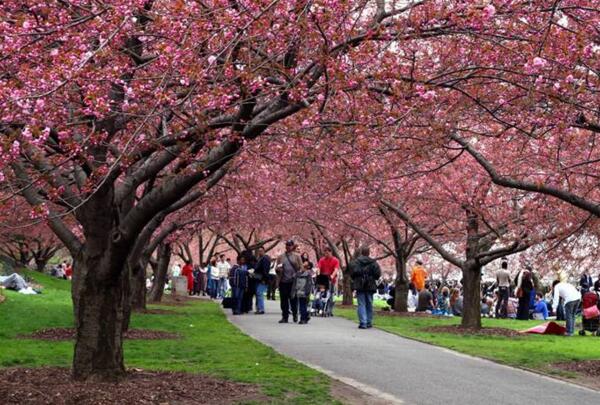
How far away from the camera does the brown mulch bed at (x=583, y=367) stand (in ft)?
38.4

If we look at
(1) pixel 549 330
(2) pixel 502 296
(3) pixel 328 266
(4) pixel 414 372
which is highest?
(3) pixel 328 266

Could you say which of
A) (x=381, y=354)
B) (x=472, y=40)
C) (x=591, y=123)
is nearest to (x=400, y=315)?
(x=381, y=354)

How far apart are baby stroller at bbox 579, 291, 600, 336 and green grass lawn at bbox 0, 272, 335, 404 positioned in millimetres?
8738

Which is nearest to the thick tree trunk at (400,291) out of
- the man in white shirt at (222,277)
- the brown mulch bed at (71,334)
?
the brown mulch bed at (71,334)

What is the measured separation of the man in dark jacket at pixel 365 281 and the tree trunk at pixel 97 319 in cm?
977

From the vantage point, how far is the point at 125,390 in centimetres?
862

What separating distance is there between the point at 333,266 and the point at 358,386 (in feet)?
43.1

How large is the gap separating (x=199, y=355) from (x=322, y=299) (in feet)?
38.6

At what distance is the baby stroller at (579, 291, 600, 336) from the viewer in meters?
20.9

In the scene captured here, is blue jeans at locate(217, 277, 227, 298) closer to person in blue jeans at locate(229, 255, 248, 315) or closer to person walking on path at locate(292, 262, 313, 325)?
person in blue jeans at locate(229, 255, 248, 315)

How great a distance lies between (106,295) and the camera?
30.4 ft

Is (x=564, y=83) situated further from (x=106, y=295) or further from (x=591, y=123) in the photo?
(x=106, y=295)

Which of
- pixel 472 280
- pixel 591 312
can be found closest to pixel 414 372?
pixel 472 280

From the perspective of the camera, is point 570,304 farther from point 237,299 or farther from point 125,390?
point 125,390
